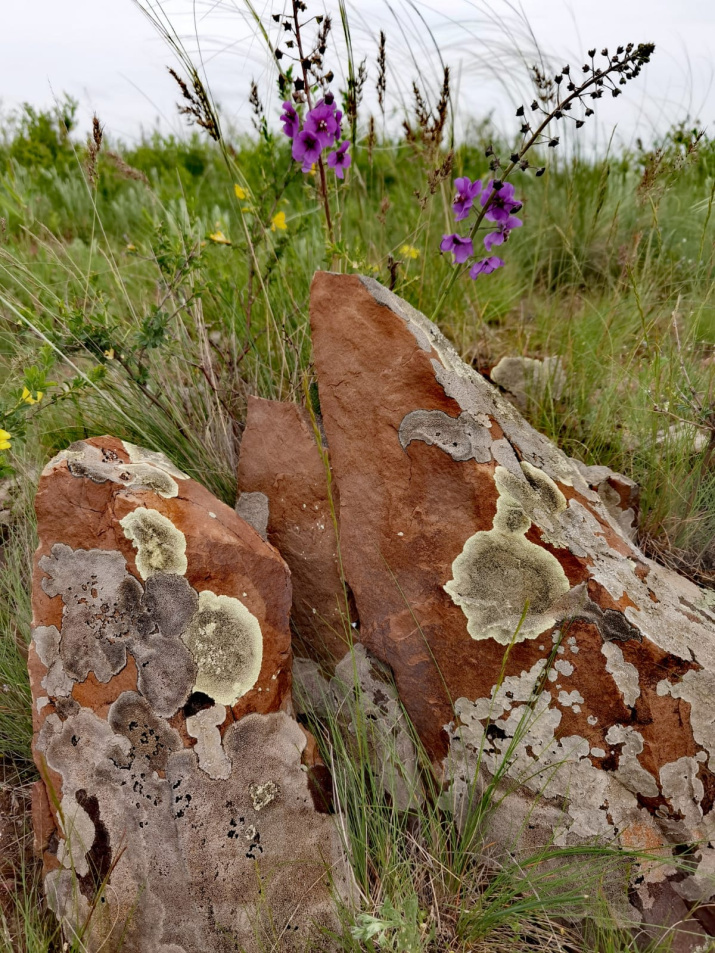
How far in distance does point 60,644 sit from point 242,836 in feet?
2.03

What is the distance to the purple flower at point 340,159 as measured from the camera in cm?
260

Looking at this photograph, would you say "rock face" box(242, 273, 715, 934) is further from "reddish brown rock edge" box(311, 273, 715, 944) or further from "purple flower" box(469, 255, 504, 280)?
"purple flower" box(469, 255, 504, 280)

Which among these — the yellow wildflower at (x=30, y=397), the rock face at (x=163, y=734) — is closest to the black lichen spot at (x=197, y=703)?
the rock face at (x=163, y=734)

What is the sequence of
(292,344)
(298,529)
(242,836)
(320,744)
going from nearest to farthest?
(242,836)
(320,744)
(298,529)
(292,344)

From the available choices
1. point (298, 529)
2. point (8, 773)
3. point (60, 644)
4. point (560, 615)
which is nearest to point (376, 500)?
point (298, 529)

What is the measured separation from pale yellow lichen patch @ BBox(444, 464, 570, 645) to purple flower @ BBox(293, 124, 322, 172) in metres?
1.37

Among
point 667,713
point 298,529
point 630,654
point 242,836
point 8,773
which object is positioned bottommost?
point 8,773

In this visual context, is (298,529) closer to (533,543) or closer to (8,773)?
(533,543)

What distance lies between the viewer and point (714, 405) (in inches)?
111

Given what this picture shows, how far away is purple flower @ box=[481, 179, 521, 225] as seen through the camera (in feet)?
7.75

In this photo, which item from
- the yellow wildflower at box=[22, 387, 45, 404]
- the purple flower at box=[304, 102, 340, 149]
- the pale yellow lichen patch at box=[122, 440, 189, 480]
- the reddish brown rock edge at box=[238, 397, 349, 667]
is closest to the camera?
the pale yellow lichen patch at box=[122, 440, 189, 480]

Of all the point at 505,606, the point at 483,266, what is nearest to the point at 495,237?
the point at 483,266

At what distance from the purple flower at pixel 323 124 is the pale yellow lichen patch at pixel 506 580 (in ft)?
4.54

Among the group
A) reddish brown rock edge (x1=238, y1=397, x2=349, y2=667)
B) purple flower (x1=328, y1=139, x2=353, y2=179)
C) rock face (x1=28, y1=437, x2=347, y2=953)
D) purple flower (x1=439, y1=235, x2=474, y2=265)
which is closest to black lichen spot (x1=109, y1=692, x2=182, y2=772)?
rock face (x1=28, y1=437, x2=347, y2=953)
